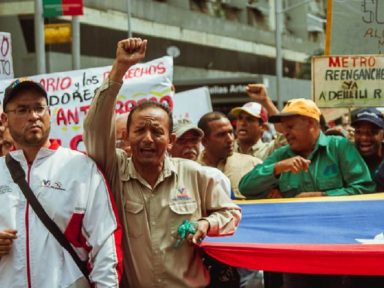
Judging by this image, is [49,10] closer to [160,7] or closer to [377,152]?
[377,152]

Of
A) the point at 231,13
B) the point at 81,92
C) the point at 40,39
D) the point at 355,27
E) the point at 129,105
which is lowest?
the point at 129,105

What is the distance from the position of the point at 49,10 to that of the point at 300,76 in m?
33.0

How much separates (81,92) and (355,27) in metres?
2.48

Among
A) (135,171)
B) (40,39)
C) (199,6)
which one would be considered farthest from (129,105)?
(199,6)

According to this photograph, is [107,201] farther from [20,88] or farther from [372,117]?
[372,117]

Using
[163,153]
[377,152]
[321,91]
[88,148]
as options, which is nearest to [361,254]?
[163,153]

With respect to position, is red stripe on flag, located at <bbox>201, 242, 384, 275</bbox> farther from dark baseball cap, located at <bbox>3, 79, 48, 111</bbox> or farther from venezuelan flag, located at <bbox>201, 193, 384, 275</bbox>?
dark baseball cap, located at <bbox>3, 79, 48, 111</bbox>

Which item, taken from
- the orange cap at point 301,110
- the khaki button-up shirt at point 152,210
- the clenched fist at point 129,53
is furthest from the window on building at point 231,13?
the clenched fist at point 129,53

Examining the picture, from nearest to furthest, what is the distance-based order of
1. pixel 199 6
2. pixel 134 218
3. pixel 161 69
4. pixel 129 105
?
pixel 134 218 → pixel 129 105 → pixel 161 69 → pixel 199 6

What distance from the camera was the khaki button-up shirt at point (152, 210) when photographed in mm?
3934

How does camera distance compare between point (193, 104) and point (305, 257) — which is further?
point (193, 104)

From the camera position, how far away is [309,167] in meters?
5.58

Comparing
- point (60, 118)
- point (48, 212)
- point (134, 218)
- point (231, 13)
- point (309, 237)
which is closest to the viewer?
point (48, 212)

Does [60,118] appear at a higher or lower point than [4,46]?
lower
